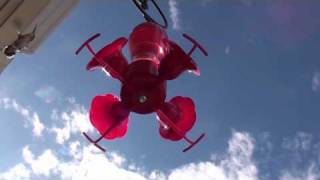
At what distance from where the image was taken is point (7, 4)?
13.0 feet

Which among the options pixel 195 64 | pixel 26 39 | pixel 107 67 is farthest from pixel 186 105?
pixel 26 39

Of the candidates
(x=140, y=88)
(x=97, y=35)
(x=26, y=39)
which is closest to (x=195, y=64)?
(x=140, y=88)

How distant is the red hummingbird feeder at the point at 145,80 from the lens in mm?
3262

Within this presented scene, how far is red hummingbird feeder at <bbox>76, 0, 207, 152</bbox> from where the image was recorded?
3.26 m

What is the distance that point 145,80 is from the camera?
3.25 m

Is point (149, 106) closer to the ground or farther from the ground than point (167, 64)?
closer to the ground

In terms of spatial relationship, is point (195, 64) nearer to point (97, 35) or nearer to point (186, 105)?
point (186, 105)

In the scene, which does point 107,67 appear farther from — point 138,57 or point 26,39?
point 26,39

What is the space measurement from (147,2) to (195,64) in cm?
45

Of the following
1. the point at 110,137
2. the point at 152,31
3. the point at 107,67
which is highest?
the point at 152,31

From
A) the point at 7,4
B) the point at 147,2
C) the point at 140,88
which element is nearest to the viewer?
the point at 140,88

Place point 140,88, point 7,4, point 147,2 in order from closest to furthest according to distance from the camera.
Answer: point 140,88 → point 147,2 → point 7,4

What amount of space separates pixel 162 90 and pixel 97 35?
47cm

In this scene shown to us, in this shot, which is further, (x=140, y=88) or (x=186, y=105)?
(x=186, y=105)
